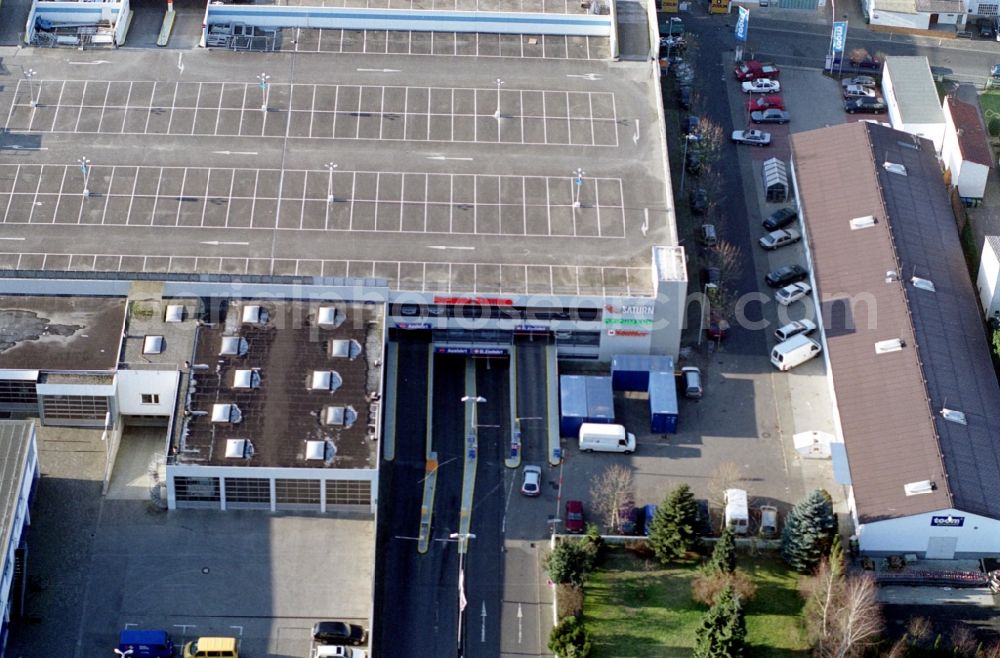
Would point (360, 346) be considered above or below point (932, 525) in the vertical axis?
above

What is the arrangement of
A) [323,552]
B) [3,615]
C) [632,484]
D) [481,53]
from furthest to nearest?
[481,53], [632,484], [323,552], [3,615]

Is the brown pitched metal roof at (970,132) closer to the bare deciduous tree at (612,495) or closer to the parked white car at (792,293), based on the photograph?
the parked white car at (792,293)

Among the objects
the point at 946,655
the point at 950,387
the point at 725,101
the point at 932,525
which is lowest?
the point at 946,655

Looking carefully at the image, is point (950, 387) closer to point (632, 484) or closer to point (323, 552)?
point (632, 484)

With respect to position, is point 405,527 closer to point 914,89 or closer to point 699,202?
point 699,202

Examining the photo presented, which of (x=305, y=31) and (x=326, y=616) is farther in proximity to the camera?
(x=305, y=31)

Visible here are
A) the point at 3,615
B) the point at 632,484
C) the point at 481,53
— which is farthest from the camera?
the point at 481,53

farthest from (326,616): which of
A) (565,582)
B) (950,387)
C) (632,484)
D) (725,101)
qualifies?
(725,101)

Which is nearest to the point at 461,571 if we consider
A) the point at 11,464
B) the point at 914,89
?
the point at 11,464
